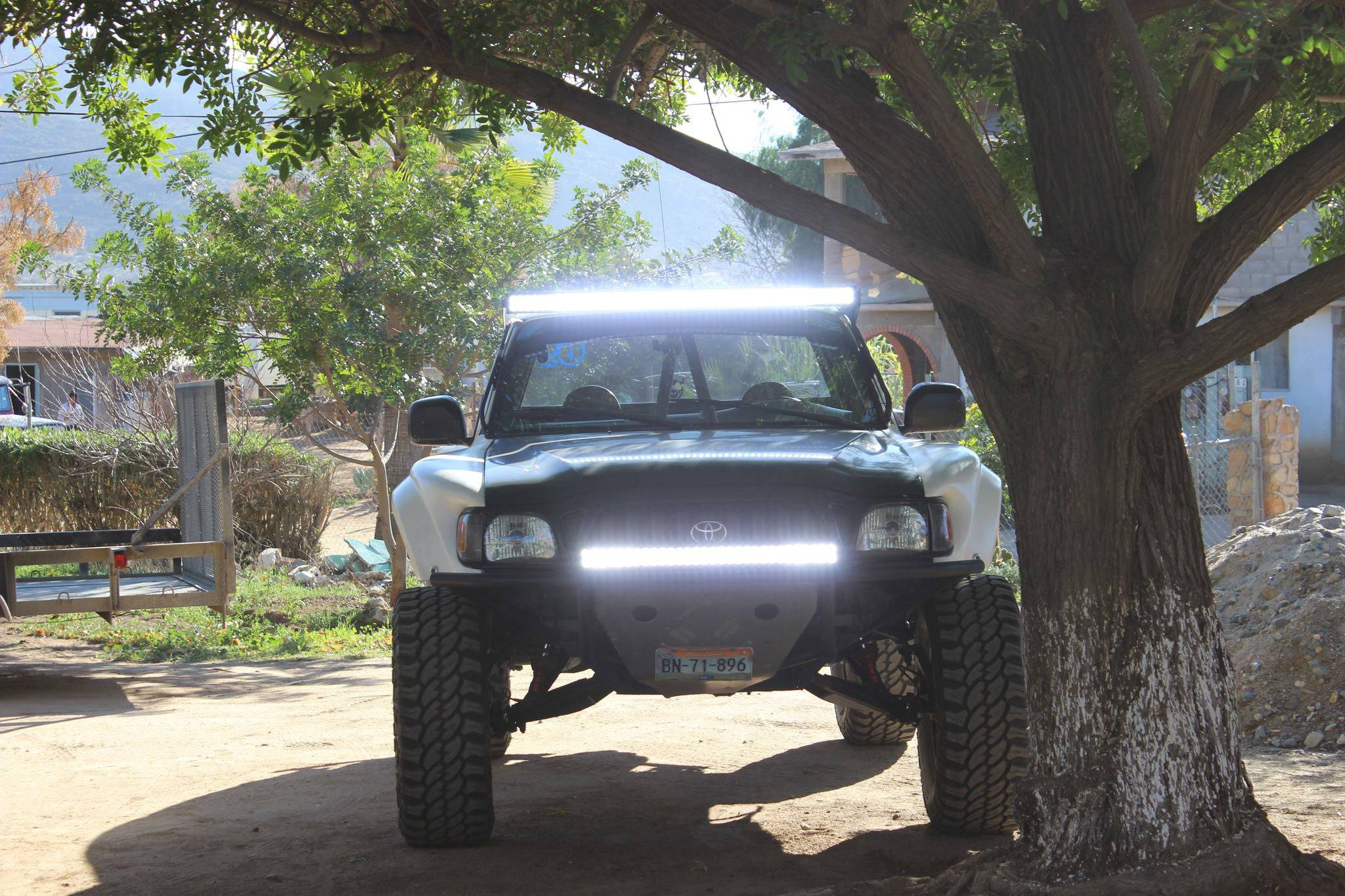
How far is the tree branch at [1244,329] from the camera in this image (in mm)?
3703

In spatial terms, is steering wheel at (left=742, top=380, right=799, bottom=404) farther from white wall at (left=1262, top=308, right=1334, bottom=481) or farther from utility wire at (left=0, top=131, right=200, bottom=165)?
white wall at (left=1262, top=308, right=1334, bottom=481)

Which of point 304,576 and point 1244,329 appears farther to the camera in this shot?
point 304,576

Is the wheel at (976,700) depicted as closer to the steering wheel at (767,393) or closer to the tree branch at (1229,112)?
the steering wheel at (767,393)

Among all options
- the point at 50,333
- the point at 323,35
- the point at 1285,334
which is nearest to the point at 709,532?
the point at 323,35

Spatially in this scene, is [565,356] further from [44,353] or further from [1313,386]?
[44,353]

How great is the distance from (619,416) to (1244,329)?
2475 millimetres

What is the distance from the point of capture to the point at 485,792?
15.1 ft

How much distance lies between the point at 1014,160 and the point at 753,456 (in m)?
2.95

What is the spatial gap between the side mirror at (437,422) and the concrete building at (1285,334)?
15.7 m

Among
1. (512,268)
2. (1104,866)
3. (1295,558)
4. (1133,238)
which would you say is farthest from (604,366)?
(512,268)

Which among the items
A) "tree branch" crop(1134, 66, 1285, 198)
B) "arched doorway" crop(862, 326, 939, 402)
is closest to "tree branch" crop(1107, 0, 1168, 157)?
"tree branch" crop(1134, 66, 1285, 198)

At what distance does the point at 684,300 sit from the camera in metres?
5.67

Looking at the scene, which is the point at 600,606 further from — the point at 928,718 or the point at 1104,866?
the point at 1104,866

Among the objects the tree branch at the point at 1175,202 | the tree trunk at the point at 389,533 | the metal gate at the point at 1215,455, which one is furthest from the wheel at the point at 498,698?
the metal gate at the point at 1215,455
